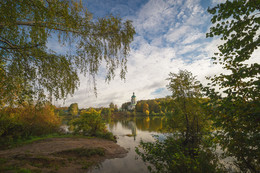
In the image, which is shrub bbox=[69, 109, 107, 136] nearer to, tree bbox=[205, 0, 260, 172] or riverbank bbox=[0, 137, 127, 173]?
riverbank bbox=[0, 137, 127, 173]

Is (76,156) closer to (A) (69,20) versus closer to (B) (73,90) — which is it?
(B) (73,90)

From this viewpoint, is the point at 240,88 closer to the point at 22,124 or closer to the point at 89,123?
the point at 89,123

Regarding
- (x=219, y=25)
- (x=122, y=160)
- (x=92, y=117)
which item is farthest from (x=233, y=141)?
(x=92, y=117)

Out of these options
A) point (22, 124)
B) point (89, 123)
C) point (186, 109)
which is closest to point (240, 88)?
point (186, 109)

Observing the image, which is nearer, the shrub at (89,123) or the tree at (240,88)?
the tree at (240,88)

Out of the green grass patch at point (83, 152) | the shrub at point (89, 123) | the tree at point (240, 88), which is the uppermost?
the tree at point (240, 88)

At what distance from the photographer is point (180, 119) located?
799 centimetres

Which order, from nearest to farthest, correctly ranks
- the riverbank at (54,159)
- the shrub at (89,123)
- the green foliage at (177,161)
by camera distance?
1. the green foliage at (177,161)
2. the riverbank at (54,159)
3. the shrub at (89,123)

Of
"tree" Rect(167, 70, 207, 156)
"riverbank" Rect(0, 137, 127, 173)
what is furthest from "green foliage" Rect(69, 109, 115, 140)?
"tree" Rect(167, 70, 207, 156)

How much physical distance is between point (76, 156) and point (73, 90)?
26.9 ft

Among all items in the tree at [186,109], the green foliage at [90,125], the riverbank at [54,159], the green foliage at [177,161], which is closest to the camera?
the green foliage at [177,161]

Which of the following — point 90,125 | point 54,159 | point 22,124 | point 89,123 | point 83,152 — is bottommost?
point 83,152

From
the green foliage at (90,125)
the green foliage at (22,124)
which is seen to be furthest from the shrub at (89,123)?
the green foliage at (22,124)

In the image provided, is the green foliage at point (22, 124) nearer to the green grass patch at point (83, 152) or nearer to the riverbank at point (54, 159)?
the riverbank at point (54, 159)
